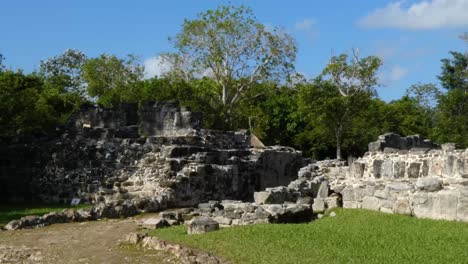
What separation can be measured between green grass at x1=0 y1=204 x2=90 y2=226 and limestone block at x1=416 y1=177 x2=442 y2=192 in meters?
9.72

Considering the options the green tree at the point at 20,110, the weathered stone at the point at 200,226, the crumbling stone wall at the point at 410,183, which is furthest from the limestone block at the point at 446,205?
the green tree at the point at 20,110

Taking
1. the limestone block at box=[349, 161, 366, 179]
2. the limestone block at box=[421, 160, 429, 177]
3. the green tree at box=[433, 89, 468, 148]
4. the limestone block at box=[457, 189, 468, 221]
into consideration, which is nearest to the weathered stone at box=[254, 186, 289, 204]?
the limestone block at box=[349, 161, 366, 179]

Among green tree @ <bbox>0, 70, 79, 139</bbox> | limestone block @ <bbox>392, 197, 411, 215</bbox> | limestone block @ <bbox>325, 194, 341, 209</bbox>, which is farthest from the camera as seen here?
green tree @ <bbox>0, 70, 79, 139</bbox>

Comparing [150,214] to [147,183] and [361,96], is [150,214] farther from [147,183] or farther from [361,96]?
[361,96]

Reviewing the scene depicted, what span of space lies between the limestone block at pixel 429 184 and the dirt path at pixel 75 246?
575 cm

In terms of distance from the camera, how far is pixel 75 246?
12555 millimetres

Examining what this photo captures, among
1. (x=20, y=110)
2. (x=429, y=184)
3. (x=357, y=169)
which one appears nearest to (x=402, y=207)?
(x=429, y=184)

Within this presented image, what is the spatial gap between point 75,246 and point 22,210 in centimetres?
686

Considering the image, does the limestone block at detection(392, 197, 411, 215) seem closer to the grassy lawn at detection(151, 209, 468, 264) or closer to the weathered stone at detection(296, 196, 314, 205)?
the grassy lawn at detection(151, 209, 468, 264)

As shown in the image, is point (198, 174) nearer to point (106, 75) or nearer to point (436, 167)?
point (436, 167)

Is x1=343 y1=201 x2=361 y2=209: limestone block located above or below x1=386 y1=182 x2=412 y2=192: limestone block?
below

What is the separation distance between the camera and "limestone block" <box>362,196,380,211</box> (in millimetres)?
14630

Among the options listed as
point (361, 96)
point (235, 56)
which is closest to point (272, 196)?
point (361, 96)

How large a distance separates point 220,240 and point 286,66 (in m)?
37.3
